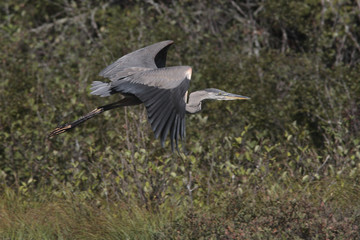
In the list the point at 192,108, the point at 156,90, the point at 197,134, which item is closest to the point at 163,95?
the point at 156,90

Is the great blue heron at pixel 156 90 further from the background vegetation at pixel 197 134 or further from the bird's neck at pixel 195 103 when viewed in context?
the background vegetation at pixel 197 134

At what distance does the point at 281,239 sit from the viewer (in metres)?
4.58

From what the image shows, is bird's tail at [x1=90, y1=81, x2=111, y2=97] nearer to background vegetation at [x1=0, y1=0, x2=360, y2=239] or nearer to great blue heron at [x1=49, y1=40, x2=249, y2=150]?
great blue heron at [x1=49, y1=40, x2=249, y2=150]

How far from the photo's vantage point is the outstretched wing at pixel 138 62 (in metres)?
6.23

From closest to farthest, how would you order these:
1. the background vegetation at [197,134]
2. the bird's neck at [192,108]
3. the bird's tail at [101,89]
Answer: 1. the background vegetation at [197,134]
2. the bird's tail at [101,89]
3. the bird's neck at [192,108]

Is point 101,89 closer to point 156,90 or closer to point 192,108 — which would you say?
point 192,108

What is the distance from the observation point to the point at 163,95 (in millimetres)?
5105

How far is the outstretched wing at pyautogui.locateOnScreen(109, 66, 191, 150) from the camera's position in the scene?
15.7 feet

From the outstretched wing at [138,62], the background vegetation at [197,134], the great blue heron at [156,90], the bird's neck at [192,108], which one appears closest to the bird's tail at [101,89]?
the great blue heron at [156,90]

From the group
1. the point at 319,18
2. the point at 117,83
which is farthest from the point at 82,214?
the point at 319,18

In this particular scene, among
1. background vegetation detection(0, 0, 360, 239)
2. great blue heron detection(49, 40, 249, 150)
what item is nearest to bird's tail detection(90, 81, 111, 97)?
great blue heron detection(49, 40, 249, 150)

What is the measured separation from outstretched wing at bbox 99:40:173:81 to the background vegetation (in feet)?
1.54

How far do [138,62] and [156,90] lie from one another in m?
1.41

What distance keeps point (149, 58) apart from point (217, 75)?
1842 mm
